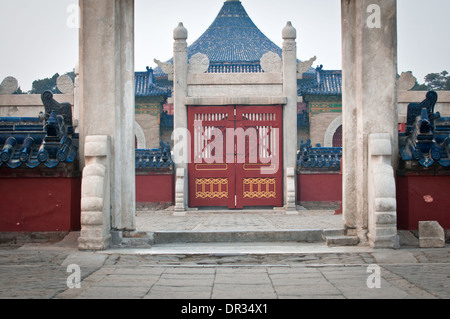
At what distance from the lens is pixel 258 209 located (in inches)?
537

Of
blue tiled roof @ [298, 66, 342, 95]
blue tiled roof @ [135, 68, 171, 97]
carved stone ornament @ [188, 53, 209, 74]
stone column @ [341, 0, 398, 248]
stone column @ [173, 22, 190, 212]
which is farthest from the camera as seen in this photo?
blue tiled roof @ [135, 68, 171, 97]

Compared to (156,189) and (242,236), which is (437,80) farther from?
(242,236)

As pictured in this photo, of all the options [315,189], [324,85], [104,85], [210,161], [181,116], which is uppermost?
[324,85]

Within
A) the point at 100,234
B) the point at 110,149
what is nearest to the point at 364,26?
the point at 110,149

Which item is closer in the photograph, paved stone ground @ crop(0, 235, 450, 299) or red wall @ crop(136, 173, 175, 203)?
paved stone ground @ crop(0, 235, 450, 299)

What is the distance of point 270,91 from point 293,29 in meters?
1.80

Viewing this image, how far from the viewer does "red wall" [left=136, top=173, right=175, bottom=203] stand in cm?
1418

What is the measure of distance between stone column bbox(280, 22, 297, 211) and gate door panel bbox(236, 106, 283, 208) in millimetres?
164

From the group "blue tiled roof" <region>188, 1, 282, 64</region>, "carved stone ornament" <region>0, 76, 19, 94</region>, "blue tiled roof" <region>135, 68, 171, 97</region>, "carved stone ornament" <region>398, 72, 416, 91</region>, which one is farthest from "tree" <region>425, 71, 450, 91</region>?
"carved stone ornament" <region>0, 76, 19, 94</region>

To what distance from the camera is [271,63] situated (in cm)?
1428

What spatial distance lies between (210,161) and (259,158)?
1.30 meters

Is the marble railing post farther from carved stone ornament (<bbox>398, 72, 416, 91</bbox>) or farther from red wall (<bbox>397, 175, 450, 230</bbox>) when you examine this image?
red wall (<bbox>397, 175, 450, 230</bbox>)

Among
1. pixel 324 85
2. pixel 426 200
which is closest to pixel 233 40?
pixel 324 85

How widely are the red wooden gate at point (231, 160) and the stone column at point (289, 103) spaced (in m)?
0.19
